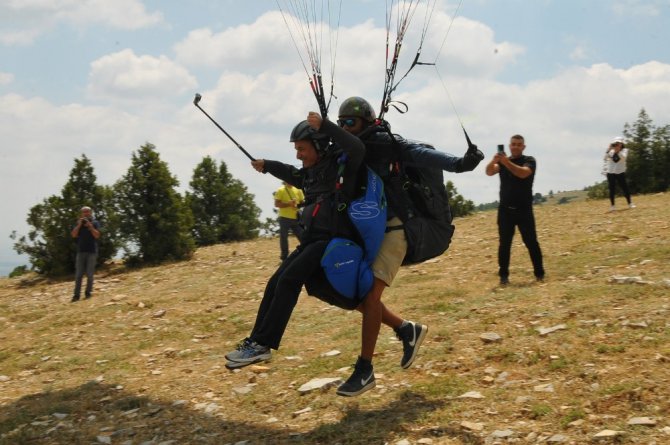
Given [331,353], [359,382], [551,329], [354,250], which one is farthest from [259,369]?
[551,329]

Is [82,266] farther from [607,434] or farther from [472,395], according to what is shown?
[607,434]

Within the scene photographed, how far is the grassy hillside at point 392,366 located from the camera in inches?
197

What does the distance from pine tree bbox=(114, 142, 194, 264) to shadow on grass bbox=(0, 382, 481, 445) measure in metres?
11.8

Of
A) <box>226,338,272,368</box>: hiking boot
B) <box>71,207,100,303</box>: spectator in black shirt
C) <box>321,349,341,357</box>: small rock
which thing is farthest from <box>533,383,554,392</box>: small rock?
<box>71,207,100,303</box>: spectator in black shirt

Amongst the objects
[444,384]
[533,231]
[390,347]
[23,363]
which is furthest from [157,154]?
[444,384]

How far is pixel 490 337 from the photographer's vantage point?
6859 mm

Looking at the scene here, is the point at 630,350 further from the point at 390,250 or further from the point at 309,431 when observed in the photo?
the point at 309,431

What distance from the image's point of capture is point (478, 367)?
6148 millimetres

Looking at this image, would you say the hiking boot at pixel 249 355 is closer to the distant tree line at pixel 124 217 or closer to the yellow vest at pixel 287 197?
the yellow vest at pixel 287 197

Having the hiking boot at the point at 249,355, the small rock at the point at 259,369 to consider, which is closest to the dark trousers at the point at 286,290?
the hiking boot at the point at 249,355

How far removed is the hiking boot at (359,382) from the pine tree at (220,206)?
22.3 meters

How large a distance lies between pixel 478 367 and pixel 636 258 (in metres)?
5.46

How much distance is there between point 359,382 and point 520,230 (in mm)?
5521

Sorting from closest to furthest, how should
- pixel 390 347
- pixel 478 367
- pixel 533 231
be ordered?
pixel 478 367 → pixel 390 347 → pixel 533 231
